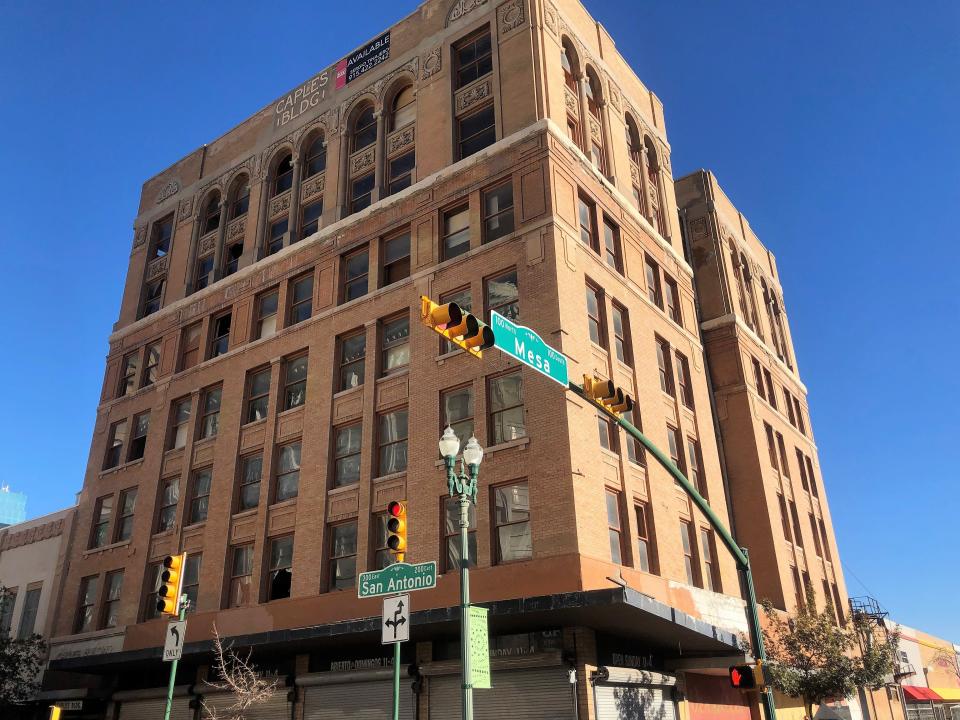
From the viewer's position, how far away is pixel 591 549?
69.0ft

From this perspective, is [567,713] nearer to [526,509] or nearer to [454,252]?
[526,509]

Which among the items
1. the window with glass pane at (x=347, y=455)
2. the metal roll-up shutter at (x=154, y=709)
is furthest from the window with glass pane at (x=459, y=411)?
the metal roll-up shutter at (x=154, y=709)

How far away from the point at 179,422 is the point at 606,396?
2544cm

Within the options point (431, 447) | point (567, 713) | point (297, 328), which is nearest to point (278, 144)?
point (297, 328)

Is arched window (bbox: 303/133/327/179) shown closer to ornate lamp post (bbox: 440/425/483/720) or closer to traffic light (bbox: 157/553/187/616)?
traffic light (bbox: 157/553/187/616)

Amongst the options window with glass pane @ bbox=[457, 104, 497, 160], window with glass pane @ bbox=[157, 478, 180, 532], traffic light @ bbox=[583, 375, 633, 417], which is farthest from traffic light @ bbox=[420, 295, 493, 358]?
window with glass pane @ bbox=[157, 478, 180, 532]

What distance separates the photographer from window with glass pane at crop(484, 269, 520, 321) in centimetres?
2514

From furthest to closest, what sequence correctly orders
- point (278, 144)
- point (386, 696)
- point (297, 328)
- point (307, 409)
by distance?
point (278, 144) → point (297, 328) → point (307, 409) → point (386, 696)

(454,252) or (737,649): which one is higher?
(454,252)

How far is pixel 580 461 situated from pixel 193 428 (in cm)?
1773

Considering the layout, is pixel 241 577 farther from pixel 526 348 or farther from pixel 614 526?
pixel 526 348

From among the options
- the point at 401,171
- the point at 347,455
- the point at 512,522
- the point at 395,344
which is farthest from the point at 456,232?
the point at 512,522

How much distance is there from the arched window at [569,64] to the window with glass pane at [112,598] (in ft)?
85.7

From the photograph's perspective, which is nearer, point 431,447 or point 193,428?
point 431,447
